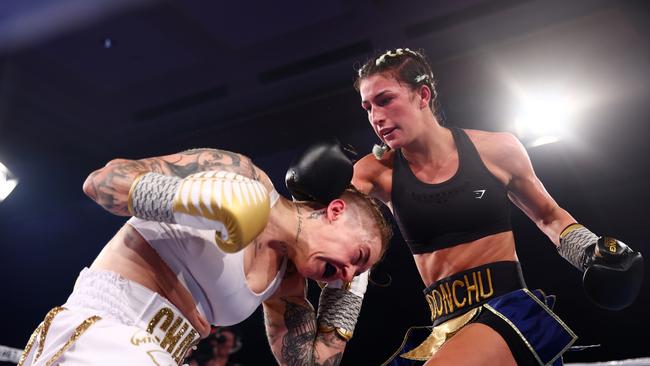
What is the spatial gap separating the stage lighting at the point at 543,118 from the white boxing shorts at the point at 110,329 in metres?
3.47

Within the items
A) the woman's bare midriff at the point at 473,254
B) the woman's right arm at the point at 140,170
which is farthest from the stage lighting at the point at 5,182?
the woman's bare midriff at the point at 473,254

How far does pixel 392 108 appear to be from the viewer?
2.43 m

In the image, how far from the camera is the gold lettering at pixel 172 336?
63.4 inches

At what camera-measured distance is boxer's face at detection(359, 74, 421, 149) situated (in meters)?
2.41

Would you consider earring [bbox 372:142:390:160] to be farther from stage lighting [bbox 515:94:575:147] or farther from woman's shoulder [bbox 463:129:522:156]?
stage lighting [bbox 515:94:575:147]

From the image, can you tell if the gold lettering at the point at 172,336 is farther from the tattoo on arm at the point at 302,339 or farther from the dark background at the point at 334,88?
the dark background at the point at 334,88

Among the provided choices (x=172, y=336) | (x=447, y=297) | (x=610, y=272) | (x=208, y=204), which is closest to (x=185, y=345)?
(x=172, y=336)

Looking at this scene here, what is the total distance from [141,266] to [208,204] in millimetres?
400

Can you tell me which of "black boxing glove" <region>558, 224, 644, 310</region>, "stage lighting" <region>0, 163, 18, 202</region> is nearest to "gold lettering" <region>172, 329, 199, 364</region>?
"black boxing glove" <region>558, 224, 644, 310</region>

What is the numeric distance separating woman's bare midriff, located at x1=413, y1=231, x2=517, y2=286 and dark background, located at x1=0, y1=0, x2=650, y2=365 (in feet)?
6.52

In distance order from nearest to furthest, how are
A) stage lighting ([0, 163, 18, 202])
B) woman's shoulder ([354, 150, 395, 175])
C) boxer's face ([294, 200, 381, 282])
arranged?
boxer's face ([294, 200, 381, 282]) → woman's shoulder ([354, 150, 395, 175]) → stage lighting ([0, 163, 18, 202])

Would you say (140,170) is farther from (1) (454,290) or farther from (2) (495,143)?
(2) (495,143)

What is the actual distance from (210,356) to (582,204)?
3300 millimetres

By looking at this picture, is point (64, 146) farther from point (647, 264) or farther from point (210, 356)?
point (647, 264)
